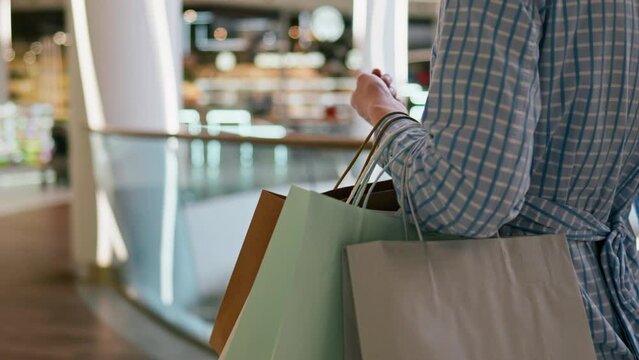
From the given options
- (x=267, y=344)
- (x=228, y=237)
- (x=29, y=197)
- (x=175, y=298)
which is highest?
(x=267, y=344)

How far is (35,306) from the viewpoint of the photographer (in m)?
5.72

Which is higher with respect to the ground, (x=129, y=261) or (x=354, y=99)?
(x=354, y=99)

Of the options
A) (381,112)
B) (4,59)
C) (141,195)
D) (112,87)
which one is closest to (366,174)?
(381,112)

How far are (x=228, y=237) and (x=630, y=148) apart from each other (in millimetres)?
3927

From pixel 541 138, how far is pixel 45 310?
4941 mm

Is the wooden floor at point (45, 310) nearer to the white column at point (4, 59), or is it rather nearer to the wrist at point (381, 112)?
the wrist at point (381, 112)

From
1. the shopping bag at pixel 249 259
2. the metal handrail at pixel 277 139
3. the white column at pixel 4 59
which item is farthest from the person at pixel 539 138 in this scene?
the white column at pixel 4 59

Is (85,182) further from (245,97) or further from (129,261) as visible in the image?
(245,97)

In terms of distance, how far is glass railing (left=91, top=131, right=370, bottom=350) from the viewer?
4934 millimetres

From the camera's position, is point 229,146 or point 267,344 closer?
point 267,344

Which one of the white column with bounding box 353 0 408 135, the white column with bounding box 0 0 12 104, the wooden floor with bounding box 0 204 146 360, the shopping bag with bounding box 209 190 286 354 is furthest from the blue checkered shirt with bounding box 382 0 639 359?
the white column with bounding box 0 0 12 104

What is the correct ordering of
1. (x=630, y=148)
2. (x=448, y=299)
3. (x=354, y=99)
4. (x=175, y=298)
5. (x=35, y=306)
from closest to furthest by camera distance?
(x=448, y=299)
(x=630, y=148)
(x=354, y=99)
(x=175, y=298)
(x=35, y=306)

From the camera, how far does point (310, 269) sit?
105 cm

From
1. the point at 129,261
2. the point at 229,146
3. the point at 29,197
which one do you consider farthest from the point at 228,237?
the point at 29,197
